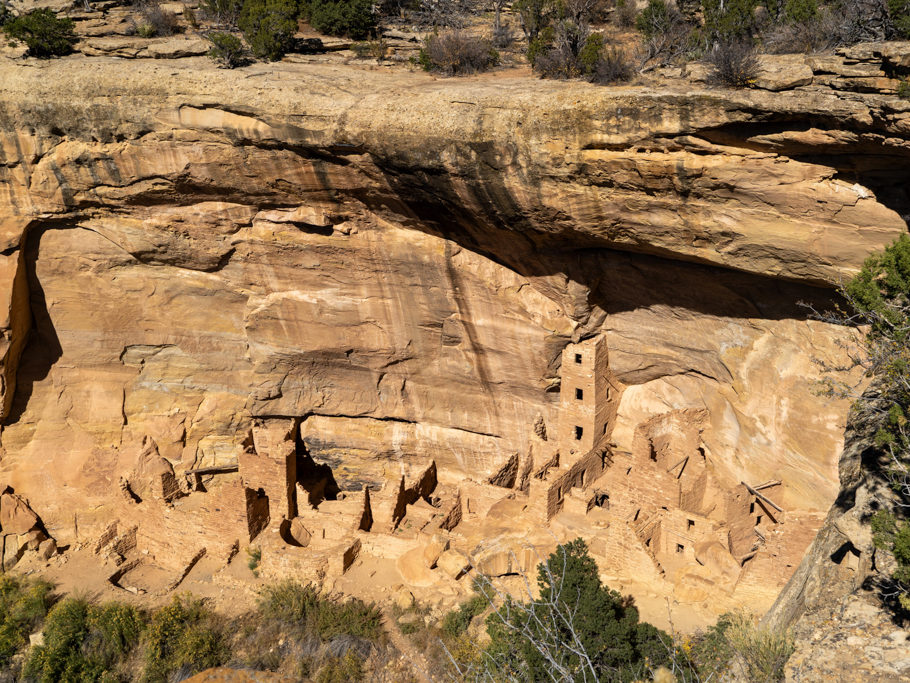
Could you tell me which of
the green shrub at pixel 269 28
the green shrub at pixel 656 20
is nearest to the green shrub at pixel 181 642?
the green shrub at pixel 269 28

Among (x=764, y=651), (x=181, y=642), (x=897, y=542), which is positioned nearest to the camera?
(x=897, y=542)

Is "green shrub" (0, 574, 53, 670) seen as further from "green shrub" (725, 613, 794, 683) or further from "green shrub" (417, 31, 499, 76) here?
"green shrub" (725, 613, 794, 683)

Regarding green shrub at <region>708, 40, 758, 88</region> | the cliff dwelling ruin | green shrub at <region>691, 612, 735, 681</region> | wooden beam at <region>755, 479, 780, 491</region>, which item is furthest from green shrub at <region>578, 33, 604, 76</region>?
green shrub at <region>691, 612, 735, 681</region>

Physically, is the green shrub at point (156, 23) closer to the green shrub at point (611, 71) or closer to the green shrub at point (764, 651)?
the green shrub at point (611, 71)

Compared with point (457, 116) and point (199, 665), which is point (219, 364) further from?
point (457, 116)

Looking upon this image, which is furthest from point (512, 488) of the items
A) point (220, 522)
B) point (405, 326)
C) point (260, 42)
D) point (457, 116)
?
point (260, 42)

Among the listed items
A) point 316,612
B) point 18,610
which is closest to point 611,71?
point 316,612

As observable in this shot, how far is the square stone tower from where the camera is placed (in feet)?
54.7

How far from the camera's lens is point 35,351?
62.0 ft

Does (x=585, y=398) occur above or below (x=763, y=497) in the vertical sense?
above

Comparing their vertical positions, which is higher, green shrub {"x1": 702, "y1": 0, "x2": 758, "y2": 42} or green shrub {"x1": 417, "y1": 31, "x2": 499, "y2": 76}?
green shrub {"x1": 702, "y1": 0, "x2": 758, "y2": 42}

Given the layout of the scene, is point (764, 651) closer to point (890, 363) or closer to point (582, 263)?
point (890, 363)

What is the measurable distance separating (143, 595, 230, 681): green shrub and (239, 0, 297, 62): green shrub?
1181 centimetres

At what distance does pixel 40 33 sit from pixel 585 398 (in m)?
13.9
